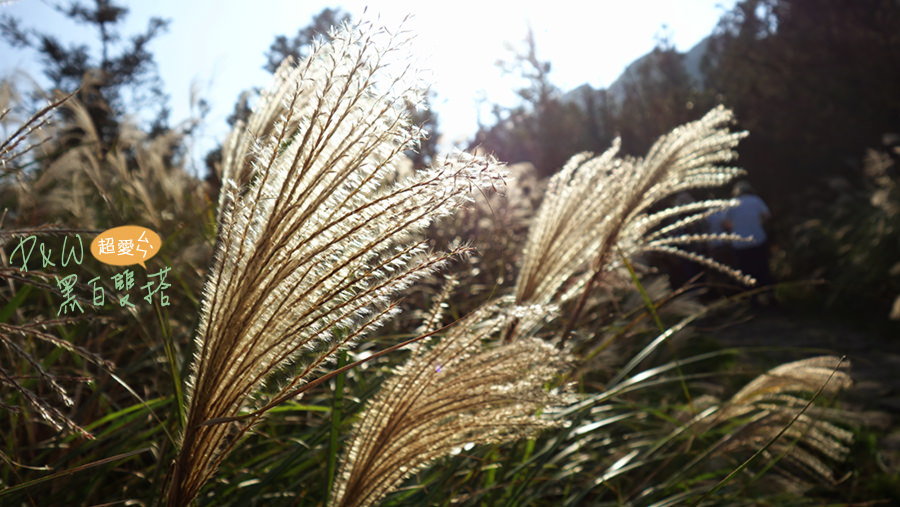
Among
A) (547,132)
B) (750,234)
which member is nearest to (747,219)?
(750,234)

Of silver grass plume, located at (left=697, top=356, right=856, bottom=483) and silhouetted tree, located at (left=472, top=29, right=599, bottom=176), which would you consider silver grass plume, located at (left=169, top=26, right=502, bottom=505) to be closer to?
silver grass plume, located at (left=697, top=356, right=856, bottom=483)

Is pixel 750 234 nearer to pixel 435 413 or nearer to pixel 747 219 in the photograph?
pixel 747 219

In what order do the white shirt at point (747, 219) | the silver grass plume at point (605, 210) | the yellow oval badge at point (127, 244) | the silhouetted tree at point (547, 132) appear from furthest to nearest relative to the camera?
the silhouetted tree at point (547, 132) < the white shirt at point (747, 219) < the silver grass plume at point (605, 210) < the yellow oval badge at point (127, 244)

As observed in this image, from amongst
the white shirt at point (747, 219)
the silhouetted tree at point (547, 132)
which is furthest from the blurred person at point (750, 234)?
the silhouetted tree at point (547, 132)

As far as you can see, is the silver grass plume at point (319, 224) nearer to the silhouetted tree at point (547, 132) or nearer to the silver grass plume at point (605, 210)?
the silver grass plume at point (605, 210)

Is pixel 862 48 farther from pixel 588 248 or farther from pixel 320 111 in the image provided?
pixel 320 111

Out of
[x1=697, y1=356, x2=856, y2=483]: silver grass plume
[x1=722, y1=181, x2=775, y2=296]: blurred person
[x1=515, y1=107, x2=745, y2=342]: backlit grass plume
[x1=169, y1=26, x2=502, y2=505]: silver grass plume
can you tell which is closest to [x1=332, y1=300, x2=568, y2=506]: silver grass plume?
[x1=169, y1=26, x2=502, y2=505]: silver grass plume

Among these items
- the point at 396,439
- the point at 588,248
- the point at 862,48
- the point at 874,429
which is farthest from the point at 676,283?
the point at 396,439
